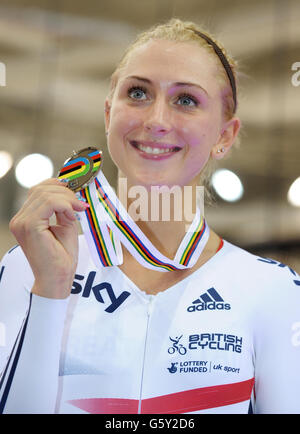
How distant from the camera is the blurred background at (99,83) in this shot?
2717 mm

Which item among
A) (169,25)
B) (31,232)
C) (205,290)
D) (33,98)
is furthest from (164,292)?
(33,98)

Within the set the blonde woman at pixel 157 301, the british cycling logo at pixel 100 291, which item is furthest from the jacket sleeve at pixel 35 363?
the british cycling logo at pixel 100 291

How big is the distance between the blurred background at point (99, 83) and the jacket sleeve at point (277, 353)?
1192 millimetres

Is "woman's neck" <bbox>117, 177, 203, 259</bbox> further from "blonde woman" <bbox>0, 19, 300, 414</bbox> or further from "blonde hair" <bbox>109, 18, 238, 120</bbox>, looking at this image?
"blonde hair" <bbox>109, 18, 238, 120</bbox>

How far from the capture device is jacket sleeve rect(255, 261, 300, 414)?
1.08 meters

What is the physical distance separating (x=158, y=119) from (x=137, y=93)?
9 cm

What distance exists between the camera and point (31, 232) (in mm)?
928

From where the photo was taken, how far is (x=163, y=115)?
114cm

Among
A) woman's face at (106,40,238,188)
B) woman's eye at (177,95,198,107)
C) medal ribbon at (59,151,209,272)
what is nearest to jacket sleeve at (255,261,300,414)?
medal ribbon at (59,151,209,272)

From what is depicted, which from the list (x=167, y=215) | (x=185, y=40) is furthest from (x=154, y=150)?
(x=185, y=40)

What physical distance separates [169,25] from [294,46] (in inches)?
74.1
